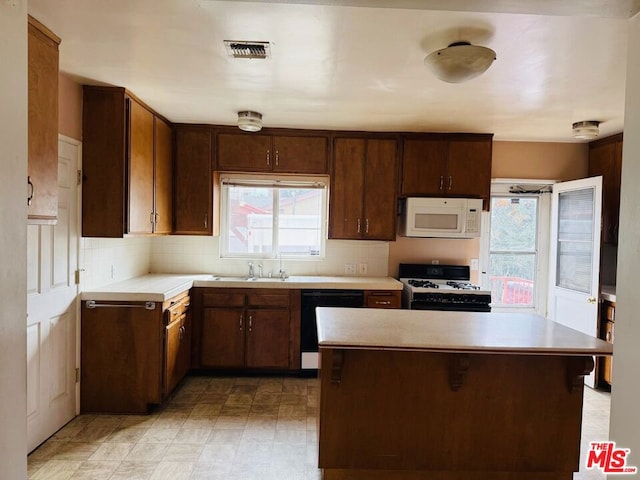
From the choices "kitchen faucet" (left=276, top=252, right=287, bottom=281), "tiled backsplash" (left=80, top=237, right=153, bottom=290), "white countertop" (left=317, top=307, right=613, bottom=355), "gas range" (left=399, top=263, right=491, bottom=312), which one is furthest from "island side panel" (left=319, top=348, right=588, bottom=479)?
"tiled backsplash" (left=80, top=237, right=153, bottom=290)

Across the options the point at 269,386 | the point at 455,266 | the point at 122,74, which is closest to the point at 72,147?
the point at 122,74

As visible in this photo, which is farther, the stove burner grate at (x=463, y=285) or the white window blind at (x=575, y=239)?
the stove burner grate at (x=463, y=285)

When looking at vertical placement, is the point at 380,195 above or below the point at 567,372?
above

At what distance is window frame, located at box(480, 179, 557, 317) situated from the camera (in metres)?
4.23

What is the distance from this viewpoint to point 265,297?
143 inches

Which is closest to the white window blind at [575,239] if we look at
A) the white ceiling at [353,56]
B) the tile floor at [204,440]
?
the white ceiling at [353,56]

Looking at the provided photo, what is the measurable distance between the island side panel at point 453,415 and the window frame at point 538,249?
85.6 inches

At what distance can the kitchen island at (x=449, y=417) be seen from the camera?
215cm

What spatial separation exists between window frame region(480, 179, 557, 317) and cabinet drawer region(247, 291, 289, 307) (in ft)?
7.14

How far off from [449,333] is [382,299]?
62.4 inches

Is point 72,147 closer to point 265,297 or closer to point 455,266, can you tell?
point 265,297

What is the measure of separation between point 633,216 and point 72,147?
313cm

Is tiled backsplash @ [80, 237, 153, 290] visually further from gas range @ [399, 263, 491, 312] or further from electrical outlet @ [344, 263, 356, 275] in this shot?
gas range @ [399, 263, 491, 312]

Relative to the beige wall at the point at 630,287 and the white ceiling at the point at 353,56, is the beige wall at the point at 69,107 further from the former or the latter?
the beige wall at the point at 630,287
